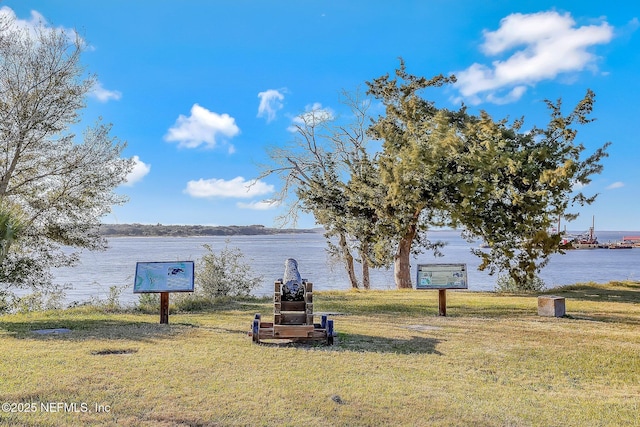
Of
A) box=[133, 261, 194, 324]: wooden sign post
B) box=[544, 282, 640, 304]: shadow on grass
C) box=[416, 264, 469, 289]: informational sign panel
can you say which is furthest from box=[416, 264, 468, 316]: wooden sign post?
box=[544, 282, 640, 304]: shadow on grass

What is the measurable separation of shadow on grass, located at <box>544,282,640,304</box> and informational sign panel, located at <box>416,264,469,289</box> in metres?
5.98

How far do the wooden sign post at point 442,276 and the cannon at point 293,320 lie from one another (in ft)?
11.1

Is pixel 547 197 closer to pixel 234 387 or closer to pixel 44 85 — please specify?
pixel 234 387

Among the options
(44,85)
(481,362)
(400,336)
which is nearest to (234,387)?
(481,362)

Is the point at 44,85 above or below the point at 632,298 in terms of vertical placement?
above

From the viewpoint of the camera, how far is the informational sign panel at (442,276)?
10.9 metres

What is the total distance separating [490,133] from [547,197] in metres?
2.81

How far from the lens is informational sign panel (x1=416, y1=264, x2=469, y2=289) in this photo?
10.9 metres

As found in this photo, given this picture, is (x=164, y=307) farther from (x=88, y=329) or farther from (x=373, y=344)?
(x=373, y=344)

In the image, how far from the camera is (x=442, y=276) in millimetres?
11039

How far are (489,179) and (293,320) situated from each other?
423 inches

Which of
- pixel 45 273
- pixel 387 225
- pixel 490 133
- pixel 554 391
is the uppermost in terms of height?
pixel 490 133

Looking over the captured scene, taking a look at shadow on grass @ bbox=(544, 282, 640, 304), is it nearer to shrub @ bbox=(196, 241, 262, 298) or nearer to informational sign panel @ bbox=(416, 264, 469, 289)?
informational sign panel @ bbox=(416, 264, 469, 289)

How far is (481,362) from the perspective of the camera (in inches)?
266
